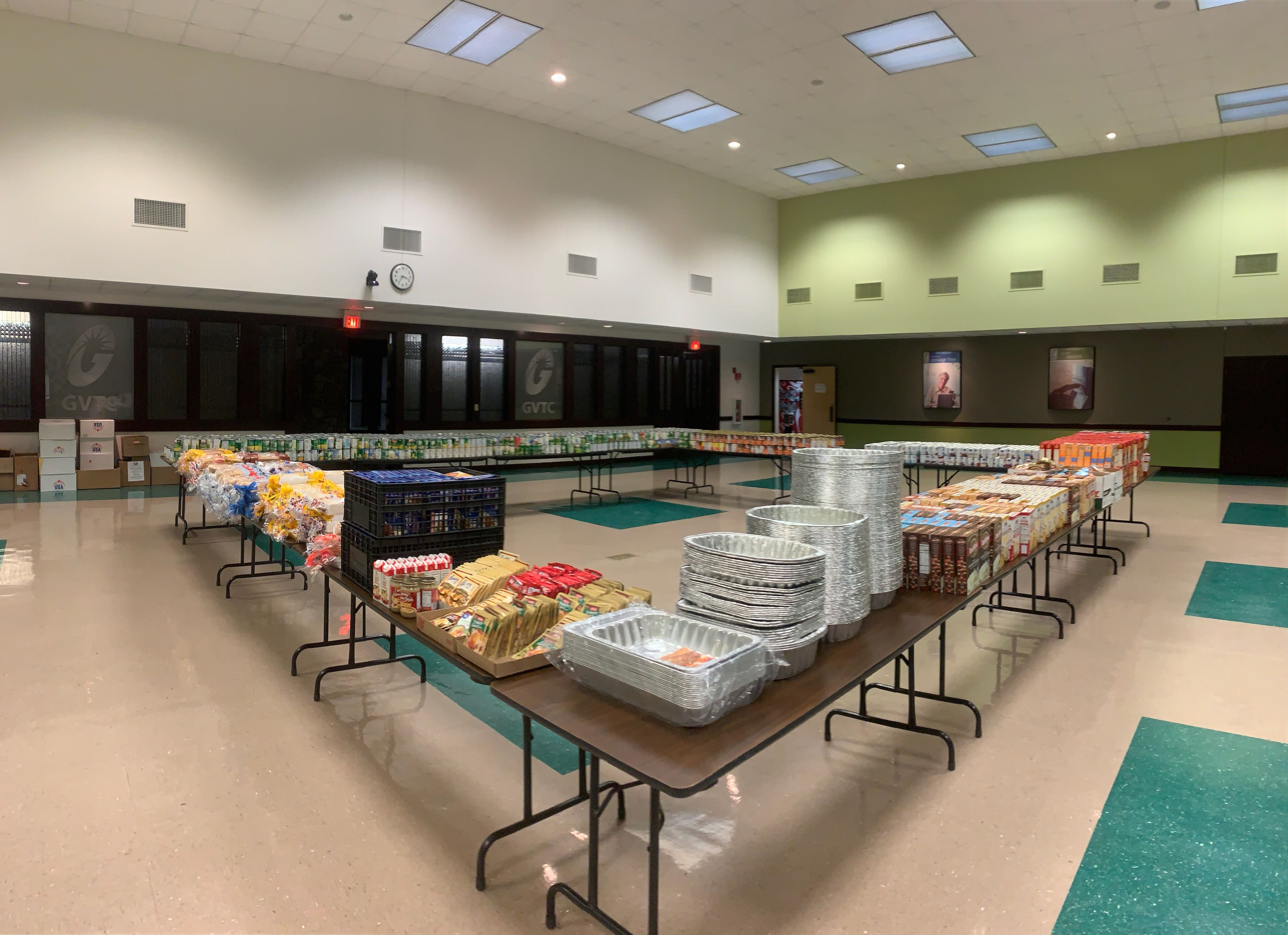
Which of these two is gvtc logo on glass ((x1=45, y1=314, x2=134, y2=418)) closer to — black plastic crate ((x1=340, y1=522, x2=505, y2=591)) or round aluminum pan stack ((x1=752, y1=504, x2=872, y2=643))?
black plastic crate ((x1=340, y1=522, x2=505, y2=591))

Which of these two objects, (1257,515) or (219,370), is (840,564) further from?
(219,370)

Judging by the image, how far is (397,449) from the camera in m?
9.23

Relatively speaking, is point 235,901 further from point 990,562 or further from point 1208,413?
point 1208,413

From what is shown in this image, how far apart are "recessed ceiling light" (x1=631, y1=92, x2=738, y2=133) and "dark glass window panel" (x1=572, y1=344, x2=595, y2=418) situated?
4.59 metres

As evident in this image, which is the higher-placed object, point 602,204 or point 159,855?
point 602,204

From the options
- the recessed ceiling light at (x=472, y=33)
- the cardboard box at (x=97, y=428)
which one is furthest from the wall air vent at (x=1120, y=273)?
the cardboard box at (x=97, y=428)

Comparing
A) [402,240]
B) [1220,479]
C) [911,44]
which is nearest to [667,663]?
[911,44]

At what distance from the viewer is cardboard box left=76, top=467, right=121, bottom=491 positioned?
955 centimetres

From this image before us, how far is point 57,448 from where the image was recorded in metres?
9.30

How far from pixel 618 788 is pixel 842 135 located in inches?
436

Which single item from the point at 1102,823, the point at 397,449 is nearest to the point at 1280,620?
the point at 1102,823

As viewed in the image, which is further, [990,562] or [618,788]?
[990,562]

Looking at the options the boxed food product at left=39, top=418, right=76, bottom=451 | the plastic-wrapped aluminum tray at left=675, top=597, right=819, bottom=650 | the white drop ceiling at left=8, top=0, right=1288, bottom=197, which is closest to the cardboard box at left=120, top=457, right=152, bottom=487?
the boxed food product at left=39, top=418, right=76, bottom=451

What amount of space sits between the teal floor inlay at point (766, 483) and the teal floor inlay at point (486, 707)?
8091 mm
